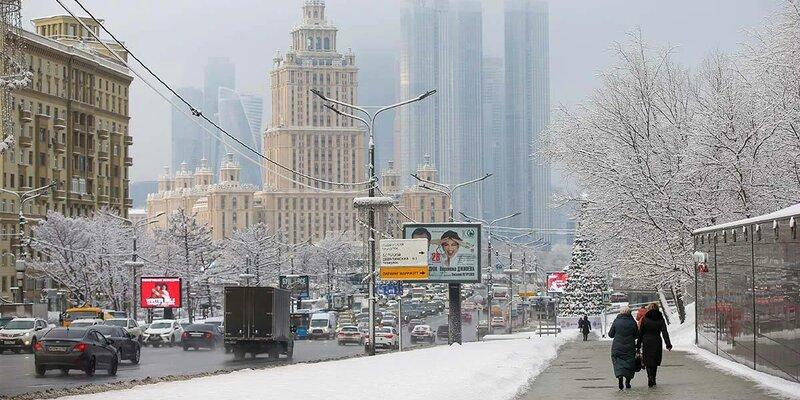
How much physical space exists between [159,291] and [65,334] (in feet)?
187

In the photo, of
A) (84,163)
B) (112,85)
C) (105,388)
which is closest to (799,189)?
(105,388)

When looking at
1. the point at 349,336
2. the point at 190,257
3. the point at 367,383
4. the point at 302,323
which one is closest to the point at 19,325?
the point at 349,336

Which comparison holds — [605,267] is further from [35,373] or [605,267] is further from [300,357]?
[35,373]

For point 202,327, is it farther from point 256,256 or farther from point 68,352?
point 256,256

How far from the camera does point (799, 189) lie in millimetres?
49875

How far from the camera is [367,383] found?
25656mm

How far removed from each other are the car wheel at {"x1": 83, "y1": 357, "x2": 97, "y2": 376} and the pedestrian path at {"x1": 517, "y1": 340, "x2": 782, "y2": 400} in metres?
11.8

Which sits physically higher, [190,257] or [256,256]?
[256,256]

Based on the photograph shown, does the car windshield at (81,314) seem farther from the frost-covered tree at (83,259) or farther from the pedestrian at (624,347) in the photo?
the pedestrian at (624,347)

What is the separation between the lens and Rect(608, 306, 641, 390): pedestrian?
24.8 metres

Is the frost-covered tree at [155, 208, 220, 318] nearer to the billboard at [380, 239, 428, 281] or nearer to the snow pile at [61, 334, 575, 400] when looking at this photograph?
the billboard at [380, 239, 428, 281]

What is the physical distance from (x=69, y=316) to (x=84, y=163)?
217 feet

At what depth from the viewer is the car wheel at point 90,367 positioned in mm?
37062

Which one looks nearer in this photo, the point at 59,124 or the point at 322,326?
the point at 322,326
